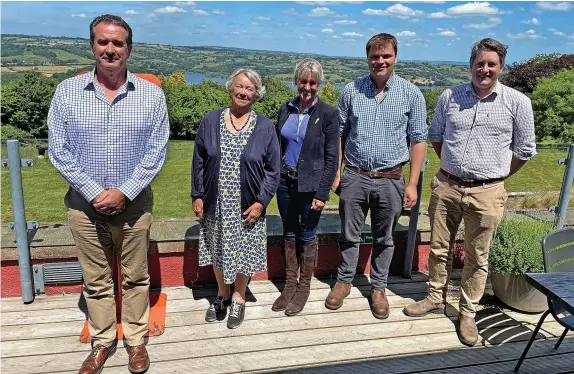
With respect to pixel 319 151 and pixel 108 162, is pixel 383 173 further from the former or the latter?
pixel 108 162

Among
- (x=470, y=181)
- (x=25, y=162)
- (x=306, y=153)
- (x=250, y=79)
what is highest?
(x=250, y=79)

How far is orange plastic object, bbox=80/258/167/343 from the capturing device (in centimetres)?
290

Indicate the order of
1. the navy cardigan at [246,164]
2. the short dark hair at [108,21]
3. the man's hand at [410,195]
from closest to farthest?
the short dark hair at [108,21], the navy cardigan at [246,164], the man's hand at [410,195]

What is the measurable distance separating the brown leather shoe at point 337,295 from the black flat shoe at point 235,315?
0.66 m

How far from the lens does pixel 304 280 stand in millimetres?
3396

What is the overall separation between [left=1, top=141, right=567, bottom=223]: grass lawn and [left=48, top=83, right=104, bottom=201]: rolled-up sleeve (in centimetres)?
53

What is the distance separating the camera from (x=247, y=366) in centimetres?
267

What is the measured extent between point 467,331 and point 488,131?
134 cm

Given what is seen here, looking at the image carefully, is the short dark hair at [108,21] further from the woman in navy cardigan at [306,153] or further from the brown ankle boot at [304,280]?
the brown ankle boot at [304,280]

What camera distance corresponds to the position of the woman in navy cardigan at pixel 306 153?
299cm

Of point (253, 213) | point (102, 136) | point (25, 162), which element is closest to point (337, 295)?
point (253, 213)

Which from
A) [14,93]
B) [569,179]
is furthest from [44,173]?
[14,93]

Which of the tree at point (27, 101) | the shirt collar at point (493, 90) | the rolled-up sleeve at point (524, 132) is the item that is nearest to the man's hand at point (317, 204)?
the shirt collar at point (493, 90)

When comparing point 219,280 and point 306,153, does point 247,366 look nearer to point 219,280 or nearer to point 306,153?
point 219,280
